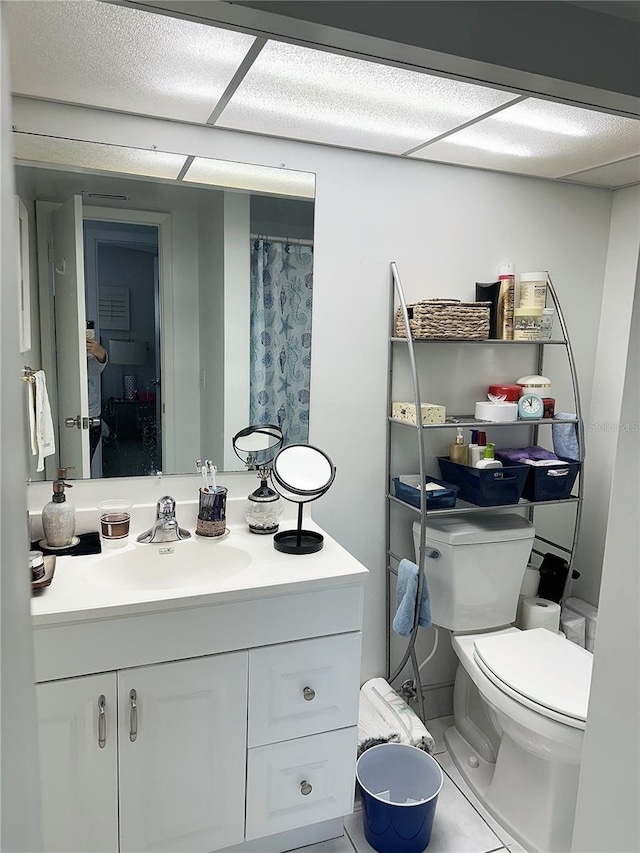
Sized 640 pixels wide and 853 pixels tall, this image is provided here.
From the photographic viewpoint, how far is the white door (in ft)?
5.74

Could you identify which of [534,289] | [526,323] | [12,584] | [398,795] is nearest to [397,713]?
[398,795]

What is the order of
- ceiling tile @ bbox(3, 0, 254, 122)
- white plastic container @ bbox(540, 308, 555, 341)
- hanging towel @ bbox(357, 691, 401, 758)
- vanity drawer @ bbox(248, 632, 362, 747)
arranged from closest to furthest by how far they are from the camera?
ceiling tile @ bbox(3, 0, 254, 122)
vanity drawer @ bbox(248, 632, 362, 747)
hanging towel @ bbox(357, 691, 401, 758)
white plastic container @ bbox(540, 308, 555, 341)

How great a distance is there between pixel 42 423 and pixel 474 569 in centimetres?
145

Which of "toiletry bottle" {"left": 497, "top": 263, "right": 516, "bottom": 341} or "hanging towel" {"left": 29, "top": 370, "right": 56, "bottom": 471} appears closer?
"hanging towel" {"left": 29, "top": 370, "right": 56, "bottom": 471}

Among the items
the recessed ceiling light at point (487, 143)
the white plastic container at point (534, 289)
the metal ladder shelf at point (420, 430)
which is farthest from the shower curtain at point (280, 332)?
the white plastic container at point (534, 289)

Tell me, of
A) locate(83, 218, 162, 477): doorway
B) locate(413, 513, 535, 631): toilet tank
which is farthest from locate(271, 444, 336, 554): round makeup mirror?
locate(413, 513, 535, 631): toilet tank

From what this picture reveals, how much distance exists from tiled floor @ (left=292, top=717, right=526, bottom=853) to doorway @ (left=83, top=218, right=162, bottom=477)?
4.11 ft

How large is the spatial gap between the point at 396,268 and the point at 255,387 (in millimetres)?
634

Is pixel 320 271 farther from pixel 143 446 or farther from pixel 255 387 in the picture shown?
pixel 143 446

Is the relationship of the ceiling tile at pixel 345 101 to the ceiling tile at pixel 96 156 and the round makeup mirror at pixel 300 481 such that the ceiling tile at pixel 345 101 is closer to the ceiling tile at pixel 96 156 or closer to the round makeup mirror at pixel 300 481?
the ceiling tile at pixel 96 156

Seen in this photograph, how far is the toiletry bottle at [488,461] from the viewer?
2.12m

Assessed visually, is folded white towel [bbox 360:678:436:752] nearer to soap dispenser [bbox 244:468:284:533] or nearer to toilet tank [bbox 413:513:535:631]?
toilet tank [bbox 413:513:535:631]

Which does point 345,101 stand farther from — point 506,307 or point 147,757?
point 147,757

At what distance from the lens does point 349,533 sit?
7.32 ft
